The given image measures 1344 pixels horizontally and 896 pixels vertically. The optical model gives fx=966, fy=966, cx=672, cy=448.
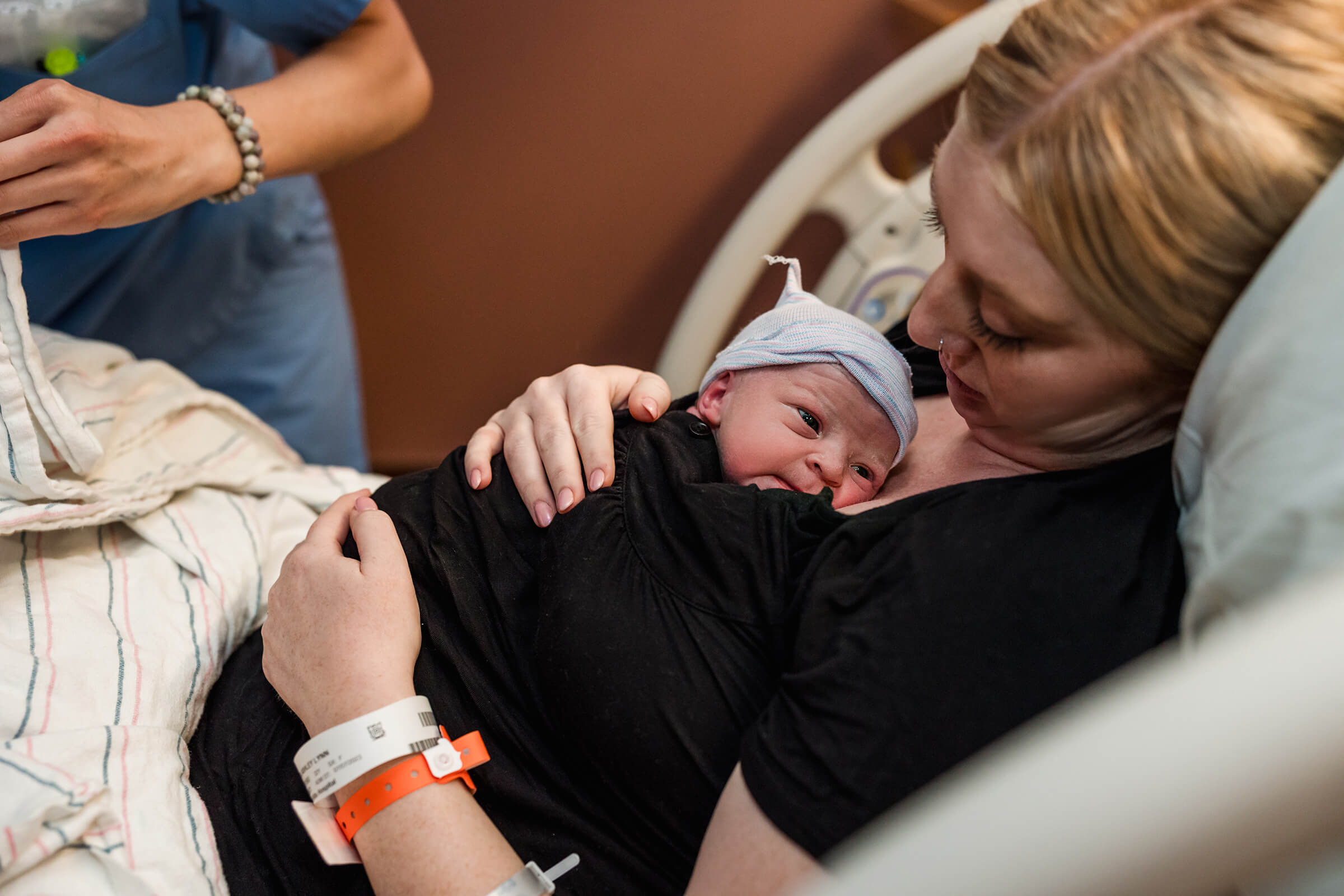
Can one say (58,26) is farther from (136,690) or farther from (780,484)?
(780,484)

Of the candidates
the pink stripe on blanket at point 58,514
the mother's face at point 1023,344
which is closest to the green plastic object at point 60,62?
the pink stripe on blanket at point 58,514

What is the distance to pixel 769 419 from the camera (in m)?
1.02

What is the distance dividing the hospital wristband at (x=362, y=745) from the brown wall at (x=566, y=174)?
131 centimetres

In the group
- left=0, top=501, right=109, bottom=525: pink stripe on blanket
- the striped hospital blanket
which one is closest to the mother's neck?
the striped hospital blanket

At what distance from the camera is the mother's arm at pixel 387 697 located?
0.66 m

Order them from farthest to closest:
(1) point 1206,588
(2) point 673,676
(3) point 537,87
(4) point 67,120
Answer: (3) point 537,87
(4) point 67,120
(2) point 673,676
(1) point 1206,588

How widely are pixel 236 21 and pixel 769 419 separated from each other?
3.25 feet

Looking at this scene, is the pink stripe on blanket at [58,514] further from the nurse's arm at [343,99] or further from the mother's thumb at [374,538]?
the nurse's arm at [343,99]

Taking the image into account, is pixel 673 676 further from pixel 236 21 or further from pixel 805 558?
pixel 236 21

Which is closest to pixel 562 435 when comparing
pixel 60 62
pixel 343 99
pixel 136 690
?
pixel 136 690

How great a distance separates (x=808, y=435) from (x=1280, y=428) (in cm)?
46

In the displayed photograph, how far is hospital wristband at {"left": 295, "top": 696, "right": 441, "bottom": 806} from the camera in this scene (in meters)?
0.77

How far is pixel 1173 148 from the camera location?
646 millimetres

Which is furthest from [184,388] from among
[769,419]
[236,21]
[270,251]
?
[769,419]
